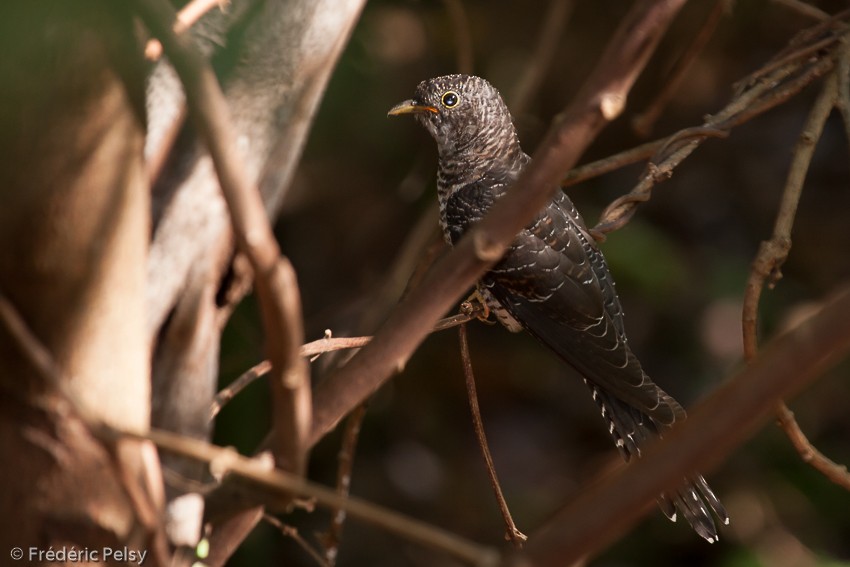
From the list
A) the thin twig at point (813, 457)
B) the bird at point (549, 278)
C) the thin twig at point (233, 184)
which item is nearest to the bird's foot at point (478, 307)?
the bird at point (549, 278)

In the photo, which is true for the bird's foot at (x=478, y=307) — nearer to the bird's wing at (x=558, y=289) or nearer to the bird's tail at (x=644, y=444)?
the bird's wing at (x=558, y=289)

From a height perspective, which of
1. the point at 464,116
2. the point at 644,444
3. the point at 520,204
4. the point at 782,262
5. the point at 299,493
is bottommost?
the point at 644,444

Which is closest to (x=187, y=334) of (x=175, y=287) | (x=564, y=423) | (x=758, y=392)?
(x=175, y=287)

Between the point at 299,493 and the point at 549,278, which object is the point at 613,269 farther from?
the point at 299,493

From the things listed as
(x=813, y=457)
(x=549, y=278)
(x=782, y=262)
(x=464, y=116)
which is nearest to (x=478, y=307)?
(x=549, y=278)

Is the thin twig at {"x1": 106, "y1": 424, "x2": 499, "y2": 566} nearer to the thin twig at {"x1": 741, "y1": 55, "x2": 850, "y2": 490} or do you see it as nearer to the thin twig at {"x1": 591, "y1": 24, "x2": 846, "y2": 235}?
the thin twig at {"x1": 741, "y1": 55, "x2": 850, "y2": 490}

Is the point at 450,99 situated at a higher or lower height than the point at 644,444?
higher

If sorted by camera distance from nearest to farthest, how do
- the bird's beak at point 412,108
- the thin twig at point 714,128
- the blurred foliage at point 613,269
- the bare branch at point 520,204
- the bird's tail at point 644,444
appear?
the bare branch at point 520,204
the thin twig at point 714,128
the bird's tail at point 644,444
the bird's beak at point 412,108
the blurred foliage at point 613,269
